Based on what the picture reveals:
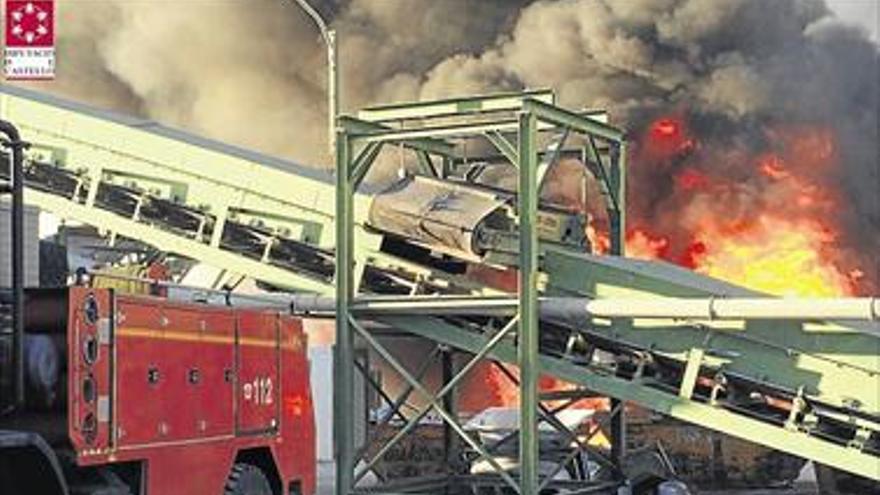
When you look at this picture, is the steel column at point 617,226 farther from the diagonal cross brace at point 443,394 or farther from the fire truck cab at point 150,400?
the fire truck cab at point 150,400

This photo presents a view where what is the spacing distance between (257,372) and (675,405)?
4.07 metres

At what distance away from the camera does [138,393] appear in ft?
30.9

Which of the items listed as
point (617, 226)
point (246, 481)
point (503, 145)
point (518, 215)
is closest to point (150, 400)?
point (246, 481)

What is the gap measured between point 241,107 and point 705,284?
3873cm

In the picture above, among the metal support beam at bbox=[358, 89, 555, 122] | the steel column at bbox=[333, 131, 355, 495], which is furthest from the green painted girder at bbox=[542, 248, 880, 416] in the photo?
the steel column at bbox=[333, 131, 355, 495]

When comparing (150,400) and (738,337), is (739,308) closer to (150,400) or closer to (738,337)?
(738,337)

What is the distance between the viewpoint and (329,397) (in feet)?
83.9

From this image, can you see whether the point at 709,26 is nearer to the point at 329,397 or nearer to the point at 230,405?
the point at 329,397

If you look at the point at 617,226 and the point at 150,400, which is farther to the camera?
the point at 617,226

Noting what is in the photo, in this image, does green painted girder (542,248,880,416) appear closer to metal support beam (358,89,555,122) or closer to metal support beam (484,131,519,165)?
metal support beam (484,131,519,165)

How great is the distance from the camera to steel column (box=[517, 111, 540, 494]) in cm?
1301

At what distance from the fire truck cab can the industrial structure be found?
74.9 inches

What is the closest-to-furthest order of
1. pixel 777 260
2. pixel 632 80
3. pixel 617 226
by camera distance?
pixel 617 226, pixel 777 260, pixel 632 80

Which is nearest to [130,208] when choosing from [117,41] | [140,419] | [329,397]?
[140,419]
